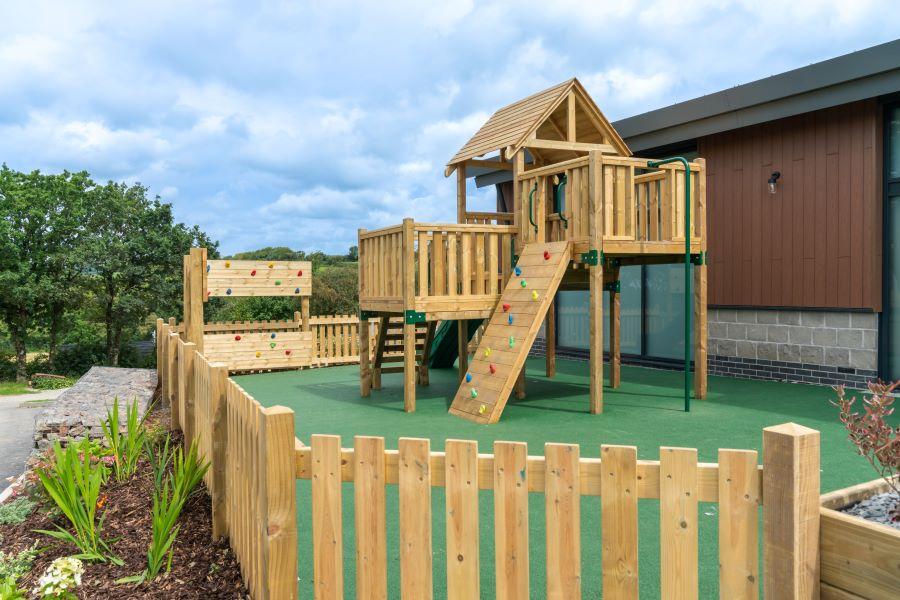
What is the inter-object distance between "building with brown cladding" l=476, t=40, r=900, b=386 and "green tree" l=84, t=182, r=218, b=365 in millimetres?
13299

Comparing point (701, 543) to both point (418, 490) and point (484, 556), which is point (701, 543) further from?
point (418, 490)

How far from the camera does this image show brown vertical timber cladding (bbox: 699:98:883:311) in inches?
385

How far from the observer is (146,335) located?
86.8 feet

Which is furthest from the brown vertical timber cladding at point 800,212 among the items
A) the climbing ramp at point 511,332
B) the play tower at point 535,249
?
the climbing ramp at point 511,332

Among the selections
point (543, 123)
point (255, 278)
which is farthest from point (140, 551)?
point (255, 278)

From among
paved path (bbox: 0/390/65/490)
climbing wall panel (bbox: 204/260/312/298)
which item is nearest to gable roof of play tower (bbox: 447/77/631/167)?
climbing wall panel (bbox: 204/260/312/298)

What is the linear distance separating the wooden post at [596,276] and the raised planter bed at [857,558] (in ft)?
19.6

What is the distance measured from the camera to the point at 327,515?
2.94m

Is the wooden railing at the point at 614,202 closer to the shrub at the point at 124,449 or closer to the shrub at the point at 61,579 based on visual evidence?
the shrub at the point at 124,449

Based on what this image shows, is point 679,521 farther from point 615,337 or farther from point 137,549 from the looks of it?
point 615,337

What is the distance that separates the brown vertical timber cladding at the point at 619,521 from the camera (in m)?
2.52

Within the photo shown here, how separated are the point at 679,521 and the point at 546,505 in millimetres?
471

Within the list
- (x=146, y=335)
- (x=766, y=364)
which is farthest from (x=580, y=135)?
(x=146, y=335)

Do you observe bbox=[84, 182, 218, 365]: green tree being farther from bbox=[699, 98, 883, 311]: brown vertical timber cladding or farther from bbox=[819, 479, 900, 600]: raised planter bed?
bbox=[819, 479, 900, 600]: raised planter bed
